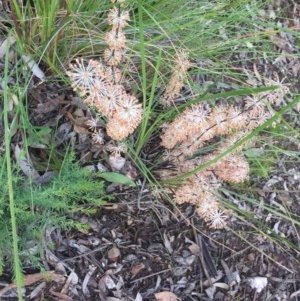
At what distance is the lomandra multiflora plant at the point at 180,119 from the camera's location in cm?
123

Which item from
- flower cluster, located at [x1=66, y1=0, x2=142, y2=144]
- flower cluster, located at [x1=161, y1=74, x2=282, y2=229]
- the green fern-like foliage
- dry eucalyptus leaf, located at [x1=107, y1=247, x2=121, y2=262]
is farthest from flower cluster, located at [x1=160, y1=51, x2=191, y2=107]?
dry eucalyptus leaf, located at [x1=107, y1=247, x2=121, y2=262]

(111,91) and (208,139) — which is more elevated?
(111,91)

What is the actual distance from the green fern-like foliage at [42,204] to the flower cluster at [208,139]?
0.27 m

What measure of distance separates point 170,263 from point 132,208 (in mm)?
232

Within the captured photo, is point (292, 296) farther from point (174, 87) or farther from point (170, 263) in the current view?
point (174, 87)

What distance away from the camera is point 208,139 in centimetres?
152

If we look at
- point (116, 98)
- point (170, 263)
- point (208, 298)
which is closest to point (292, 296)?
point (208, 298)

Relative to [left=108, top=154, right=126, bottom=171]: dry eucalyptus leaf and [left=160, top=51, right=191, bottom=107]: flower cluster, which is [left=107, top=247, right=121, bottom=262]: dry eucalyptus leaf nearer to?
[left=108, top=154, right=126, bottom=171]: dry eucalyptus leaf

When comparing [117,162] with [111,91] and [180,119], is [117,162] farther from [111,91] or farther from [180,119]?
[111,91]

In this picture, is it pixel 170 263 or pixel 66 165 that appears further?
pixel 170 263

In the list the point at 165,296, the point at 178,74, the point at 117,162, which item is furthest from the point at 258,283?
the point at 178,74

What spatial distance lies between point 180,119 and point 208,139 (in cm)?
14

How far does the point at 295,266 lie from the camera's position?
2.00m

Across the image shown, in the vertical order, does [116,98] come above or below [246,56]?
above
